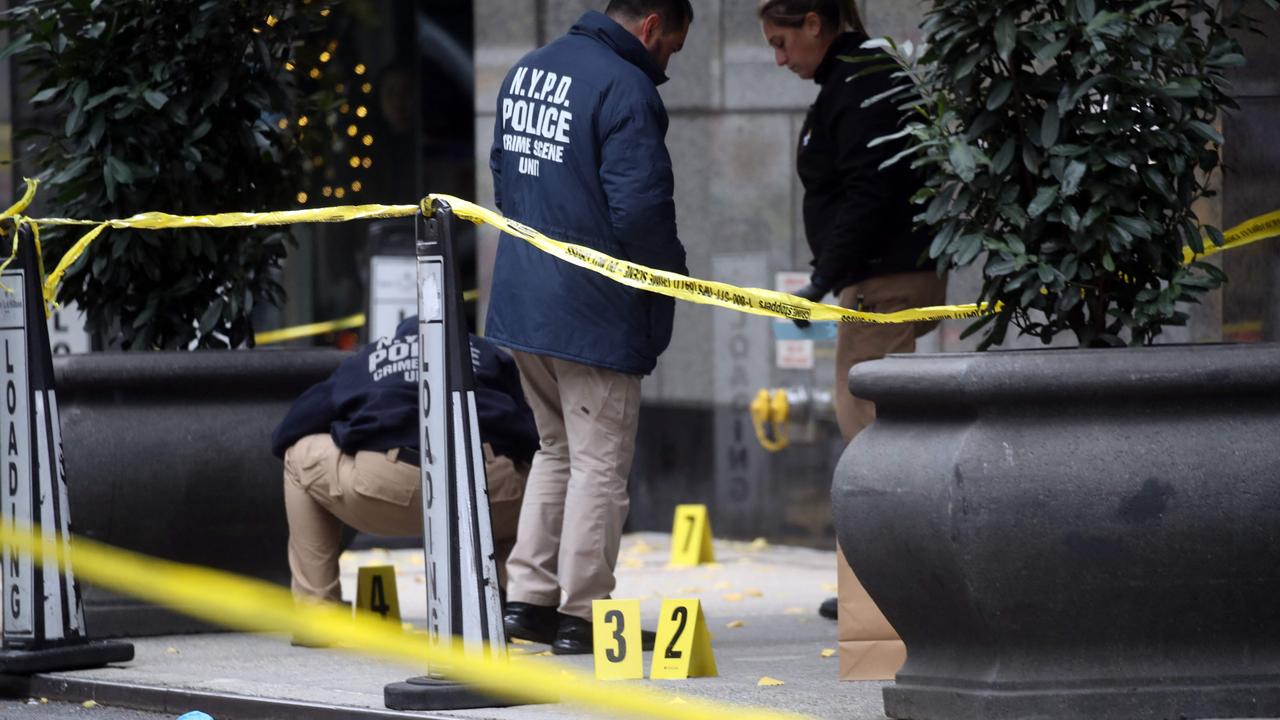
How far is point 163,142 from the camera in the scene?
25.1ft

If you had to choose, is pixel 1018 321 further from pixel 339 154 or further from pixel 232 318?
pixel 339 154

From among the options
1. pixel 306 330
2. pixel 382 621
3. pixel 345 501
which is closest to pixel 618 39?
pixel 345 501

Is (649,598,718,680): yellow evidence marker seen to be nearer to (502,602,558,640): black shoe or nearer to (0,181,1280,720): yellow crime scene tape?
(0,181,1280,720): yellow crime scene tape

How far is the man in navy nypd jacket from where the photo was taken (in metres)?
6.46

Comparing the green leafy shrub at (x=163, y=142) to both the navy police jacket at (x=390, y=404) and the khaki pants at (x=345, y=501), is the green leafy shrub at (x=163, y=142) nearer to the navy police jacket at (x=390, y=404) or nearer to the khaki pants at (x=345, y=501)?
the navy police jacket at (x=390, y=404)

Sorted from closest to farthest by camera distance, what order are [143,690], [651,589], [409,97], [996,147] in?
[996,147] < [143,690] < [651,589] < [409,97]

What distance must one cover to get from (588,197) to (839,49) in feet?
3.54

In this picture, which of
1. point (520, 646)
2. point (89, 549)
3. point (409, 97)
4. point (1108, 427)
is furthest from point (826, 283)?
point (409, 97)

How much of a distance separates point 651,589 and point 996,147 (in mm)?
4031

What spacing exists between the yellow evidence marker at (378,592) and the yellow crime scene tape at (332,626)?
0.15ft

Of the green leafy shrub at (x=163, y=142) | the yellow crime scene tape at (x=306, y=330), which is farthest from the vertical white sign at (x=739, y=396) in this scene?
the green leafy shrub at (x=163, y=142)

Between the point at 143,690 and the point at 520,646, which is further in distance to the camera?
the point at 520,646

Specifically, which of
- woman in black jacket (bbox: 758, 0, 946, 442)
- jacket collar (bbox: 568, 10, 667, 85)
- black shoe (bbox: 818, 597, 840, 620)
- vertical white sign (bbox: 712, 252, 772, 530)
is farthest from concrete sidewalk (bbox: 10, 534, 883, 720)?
Result: jacket collar (bbox: 568, 10, 667, 85)

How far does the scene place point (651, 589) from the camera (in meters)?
8.89
